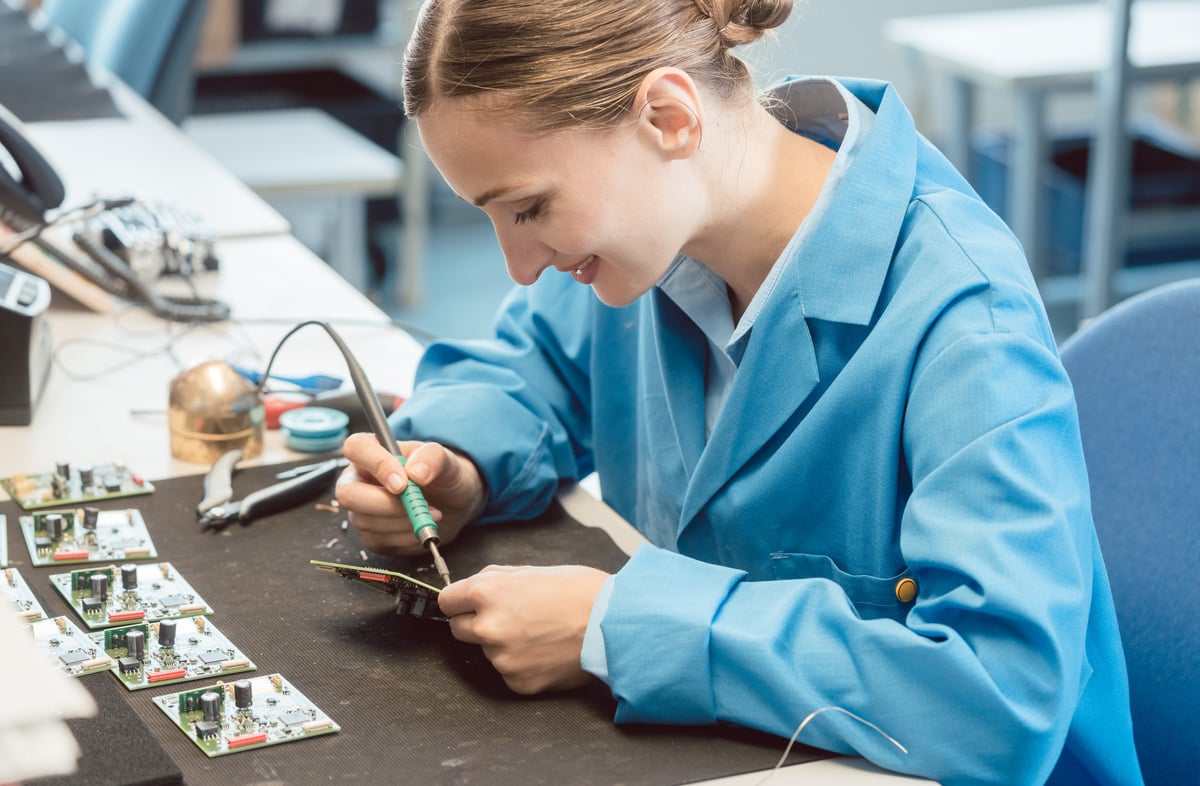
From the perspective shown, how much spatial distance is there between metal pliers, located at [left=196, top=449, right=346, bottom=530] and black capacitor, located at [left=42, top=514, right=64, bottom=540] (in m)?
0.11

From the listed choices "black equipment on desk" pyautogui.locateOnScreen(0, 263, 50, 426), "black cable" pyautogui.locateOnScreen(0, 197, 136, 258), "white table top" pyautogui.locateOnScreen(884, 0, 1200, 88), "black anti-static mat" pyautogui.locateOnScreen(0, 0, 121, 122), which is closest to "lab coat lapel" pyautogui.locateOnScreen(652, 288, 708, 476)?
"black equipment on desk" pyautogui.locateOnScreen(0, 263, 50, 426)

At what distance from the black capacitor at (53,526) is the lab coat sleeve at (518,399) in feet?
0.88

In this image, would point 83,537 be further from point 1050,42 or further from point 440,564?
point 1050,42

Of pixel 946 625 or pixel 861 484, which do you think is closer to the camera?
pixel 946 625

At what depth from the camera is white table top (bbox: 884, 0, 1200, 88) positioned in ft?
10.6

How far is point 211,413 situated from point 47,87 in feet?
4.91

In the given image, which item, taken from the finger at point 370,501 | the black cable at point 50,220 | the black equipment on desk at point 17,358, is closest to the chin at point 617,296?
the finger at point 370,501

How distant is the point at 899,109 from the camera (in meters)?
1.10

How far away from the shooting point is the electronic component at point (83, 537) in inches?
41.1

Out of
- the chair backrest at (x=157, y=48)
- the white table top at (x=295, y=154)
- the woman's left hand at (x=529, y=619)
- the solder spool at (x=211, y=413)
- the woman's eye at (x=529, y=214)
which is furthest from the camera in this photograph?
the white table top at (x=295, y=154)

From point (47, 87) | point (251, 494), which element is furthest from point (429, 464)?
point (47, 87)

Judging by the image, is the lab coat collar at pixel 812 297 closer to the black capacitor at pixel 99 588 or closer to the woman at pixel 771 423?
the woman at pixel 771 423

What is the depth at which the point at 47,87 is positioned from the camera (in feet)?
8.18

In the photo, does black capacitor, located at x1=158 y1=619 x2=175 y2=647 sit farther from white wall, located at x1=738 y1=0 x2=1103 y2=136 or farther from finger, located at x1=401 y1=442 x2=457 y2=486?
white wall, located at x1=738 y1=0 x2=1103 y2=136
